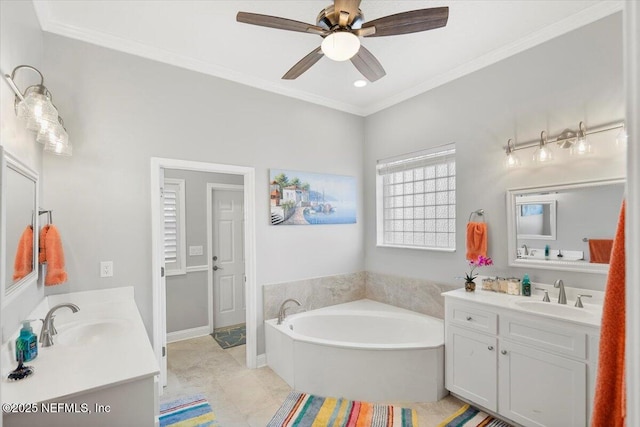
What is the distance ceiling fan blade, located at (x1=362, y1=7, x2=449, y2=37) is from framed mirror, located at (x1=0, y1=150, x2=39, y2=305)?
176 centimetres

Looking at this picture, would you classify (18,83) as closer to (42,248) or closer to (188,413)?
(42,248)

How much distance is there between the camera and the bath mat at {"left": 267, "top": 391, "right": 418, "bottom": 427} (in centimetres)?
234

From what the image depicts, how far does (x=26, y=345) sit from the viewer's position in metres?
1.43

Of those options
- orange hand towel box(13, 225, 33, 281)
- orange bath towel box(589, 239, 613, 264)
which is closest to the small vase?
orange bath towel box(589, 239, 613, 264)

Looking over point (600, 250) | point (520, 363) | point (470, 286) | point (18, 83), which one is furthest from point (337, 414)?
point (18, 83)

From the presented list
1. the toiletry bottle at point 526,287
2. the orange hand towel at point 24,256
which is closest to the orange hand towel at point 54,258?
the orange hand towel at point 24,256

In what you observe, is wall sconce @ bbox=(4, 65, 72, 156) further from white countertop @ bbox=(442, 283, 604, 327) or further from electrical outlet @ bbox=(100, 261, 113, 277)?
white countertop @ bbox=(442, 283, 604, 327)

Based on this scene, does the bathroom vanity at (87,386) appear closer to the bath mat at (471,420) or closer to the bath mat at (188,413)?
the bath mat at (188,413)

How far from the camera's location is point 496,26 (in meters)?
2.45

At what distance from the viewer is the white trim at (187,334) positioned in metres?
3.94

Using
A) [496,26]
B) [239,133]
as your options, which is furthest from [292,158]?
[496,26]

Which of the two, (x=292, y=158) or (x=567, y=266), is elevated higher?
(x=292, y=158)

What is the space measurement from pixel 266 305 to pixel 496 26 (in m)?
3.12

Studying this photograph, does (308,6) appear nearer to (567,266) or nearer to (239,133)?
(239,133)
